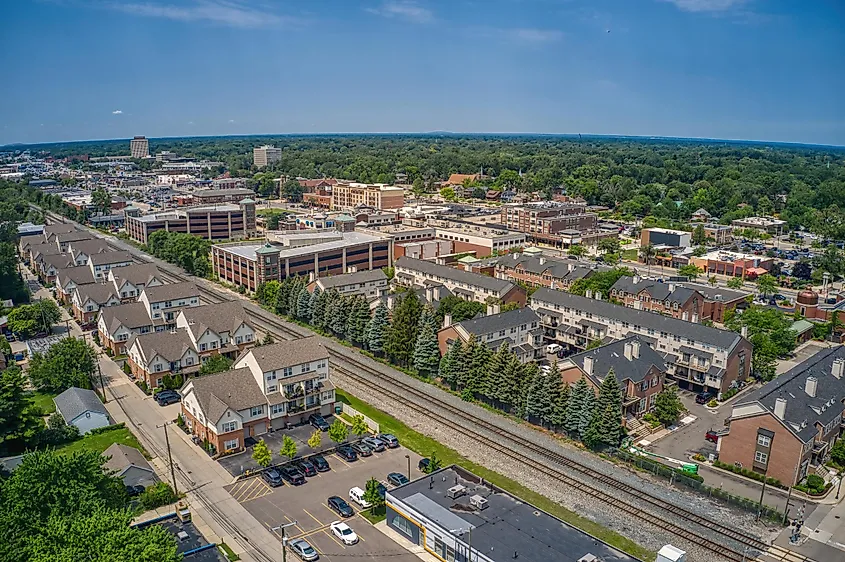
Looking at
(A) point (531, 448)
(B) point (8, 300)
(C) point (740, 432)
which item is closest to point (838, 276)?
(C) point (740, 432)

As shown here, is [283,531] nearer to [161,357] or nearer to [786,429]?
[161,357]

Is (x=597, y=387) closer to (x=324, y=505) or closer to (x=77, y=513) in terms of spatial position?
(x=324, y=505)

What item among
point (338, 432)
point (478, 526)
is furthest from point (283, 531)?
point (338, 432)

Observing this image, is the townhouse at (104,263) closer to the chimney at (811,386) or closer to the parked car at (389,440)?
the parked car at (389,440)

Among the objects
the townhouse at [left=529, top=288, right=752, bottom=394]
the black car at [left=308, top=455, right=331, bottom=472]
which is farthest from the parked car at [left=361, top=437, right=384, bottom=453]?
the townhouse at [left=529, top=288, right=752, bottom=394]

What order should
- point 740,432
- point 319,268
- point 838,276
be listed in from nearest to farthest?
point 740,432 → point 319,268 → point 838,276

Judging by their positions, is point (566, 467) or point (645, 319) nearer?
point (566, 467)

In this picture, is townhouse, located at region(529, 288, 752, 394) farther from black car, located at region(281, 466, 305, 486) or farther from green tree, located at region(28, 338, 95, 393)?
green tree, located at region(28, 338, 95, 393)
